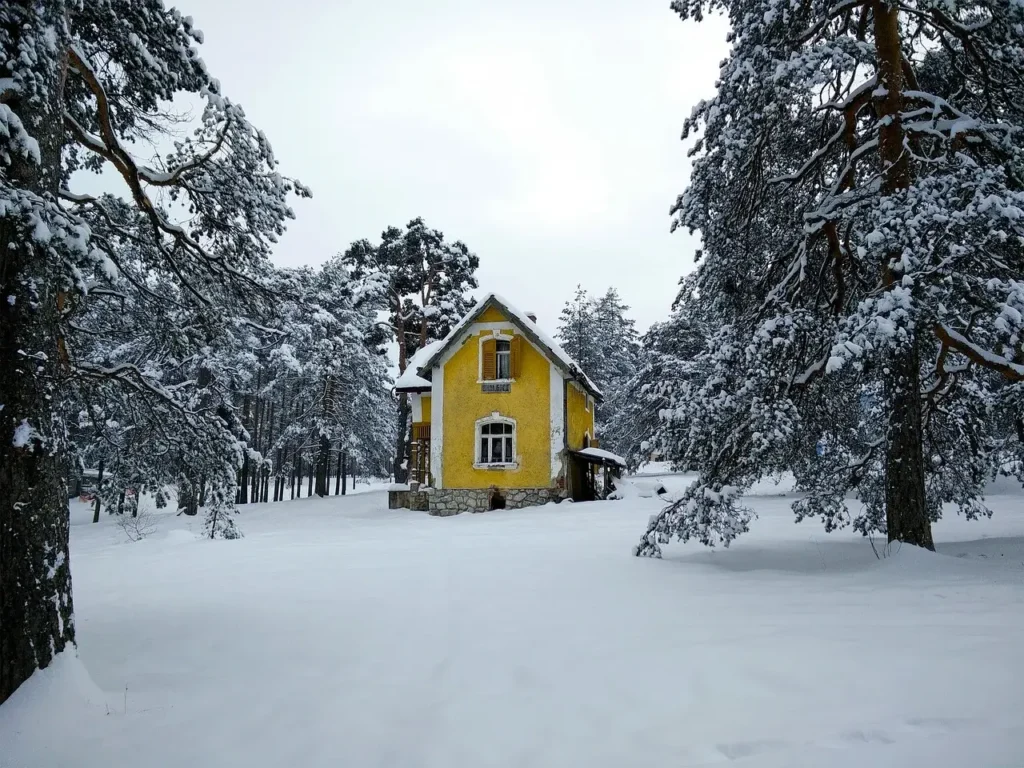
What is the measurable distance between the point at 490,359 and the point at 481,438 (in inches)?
104

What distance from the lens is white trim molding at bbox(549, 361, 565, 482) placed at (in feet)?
66.5

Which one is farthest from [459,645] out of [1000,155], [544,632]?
[1000,155]

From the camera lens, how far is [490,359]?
2097 cm

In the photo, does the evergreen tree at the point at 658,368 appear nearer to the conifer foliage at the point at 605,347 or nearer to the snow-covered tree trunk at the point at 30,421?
the conifer foliage at the point at 605,347

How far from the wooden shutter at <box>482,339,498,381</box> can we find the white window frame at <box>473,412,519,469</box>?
50.3 inches

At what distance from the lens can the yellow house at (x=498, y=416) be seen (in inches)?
801

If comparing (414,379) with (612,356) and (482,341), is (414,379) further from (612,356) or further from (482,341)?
(612,356)

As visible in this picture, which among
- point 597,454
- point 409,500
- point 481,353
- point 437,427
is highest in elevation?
point 481,353

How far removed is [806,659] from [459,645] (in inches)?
88.7

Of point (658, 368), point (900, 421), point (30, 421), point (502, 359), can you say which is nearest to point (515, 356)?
point (502, 359)

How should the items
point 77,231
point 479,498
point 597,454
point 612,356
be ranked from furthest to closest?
point 612,356 → point 597,454 → point 479,498 → point 77,231

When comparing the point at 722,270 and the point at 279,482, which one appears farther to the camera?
the point at 279,482

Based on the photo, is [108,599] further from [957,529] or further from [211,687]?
[957,529]

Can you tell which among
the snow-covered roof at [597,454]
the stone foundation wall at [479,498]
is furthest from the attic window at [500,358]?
the stone foundation wall at [479,498]
